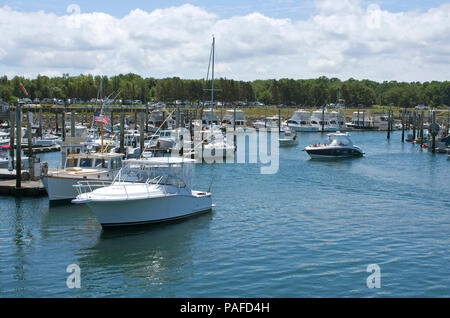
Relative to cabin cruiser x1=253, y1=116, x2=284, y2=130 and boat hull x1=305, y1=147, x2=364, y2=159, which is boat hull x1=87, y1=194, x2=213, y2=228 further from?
cabin cruiser x1=253, y1=116, x2=284, y2=130

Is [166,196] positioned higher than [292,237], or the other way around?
[166,196]

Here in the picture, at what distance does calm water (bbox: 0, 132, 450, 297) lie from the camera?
21031 mm

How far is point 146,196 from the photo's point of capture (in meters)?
28.6

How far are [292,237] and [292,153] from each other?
4818 centimetres

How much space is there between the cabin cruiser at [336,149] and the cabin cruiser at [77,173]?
34.4 metres

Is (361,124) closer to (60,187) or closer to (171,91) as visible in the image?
(171,91)

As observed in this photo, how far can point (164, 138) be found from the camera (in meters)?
70.8

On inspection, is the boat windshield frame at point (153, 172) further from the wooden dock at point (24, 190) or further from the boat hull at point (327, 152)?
the boat hull at point (327, 152)

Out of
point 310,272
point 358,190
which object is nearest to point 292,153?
point 358,190

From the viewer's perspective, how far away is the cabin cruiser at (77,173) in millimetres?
35000

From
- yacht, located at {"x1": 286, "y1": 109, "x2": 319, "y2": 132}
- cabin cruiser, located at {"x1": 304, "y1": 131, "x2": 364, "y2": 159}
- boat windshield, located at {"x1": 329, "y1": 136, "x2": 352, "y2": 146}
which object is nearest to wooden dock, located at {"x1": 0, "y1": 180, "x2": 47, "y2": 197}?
cabin cruiser, located at {"x1": 304, "y1": 131, "x2": 364, "y2": 159}

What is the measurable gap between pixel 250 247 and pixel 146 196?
22.1 ft

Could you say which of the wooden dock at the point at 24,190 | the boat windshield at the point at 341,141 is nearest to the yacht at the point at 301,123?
the boat windshield at the point at 341,141
